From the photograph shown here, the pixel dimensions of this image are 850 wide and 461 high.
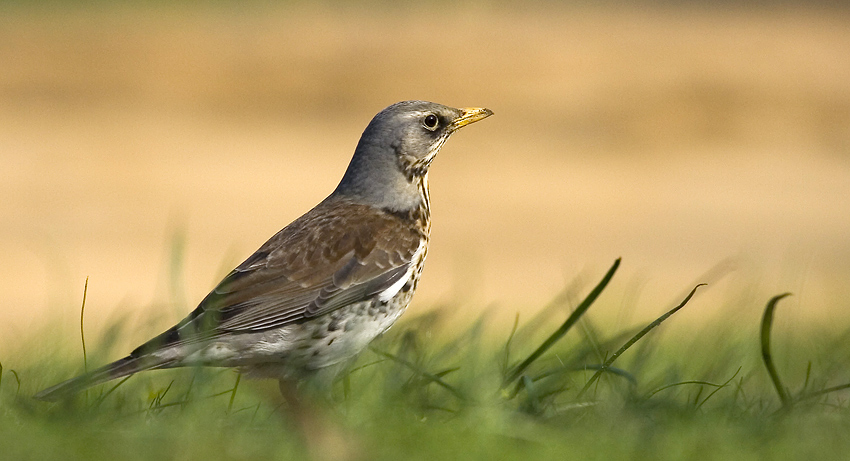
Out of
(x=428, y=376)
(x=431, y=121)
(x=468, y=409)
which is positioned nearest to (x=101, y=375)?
(x=428, y=376)

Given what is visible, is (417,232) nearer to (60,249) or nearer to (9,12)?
(60,249)

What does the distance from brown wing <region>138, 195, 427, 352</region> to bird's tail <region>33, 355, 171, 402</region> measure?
8 cm

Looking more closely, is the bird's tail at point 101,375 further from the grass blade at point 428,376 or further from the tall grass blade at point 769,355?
the tall grass blade at point 769,355

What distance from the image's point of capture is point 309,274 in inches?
186

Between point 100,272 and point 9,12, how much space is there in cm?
747

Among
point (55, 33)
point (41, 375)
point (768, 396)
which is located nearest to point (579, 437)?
point (768, 396)

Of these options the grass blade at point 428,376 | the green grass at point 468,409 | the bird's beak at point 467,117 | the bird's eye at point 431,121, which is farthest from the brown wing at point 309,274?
the bird's beak at point 467,117

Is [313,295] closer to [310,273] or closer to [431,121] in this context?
[310,273]

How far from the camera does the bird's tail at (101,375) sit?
390 cm

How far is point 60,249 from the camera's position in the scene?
12.9 metres

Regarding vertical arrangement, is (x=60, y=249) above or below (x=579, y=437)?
below

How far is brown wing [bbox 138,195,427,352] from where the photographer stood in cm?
454

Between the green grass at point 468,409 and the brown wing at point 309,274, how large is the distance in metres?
0.26

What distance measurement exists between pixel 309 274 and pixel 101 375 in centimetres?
96
